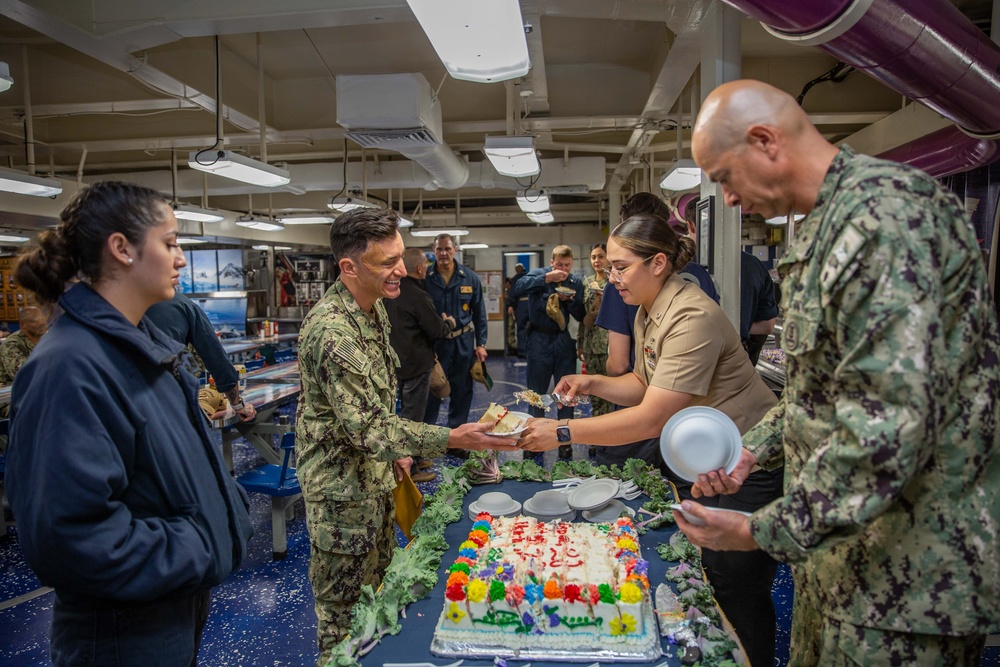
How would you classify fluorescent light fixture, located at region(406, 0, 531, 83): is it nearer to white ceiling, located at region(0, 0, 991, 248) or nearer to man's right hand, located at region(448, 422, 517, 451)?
white ceiling, located at region(0, 0, 991, 248)

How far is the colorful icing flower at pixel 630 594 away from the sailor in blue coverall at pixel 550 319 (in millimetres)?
4070

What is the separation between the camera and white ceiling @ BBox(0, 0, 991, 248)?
3498 mm

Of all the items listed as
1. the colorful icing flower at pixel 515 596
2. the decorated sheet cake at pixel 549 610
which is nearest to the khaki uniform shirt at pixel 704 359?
the decorated sheet cake at pixel 549 610

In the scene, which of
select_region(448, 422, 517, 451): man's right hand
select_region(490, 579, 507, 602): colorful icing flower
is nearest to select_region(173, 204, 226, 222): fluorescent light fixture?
select_region(448, 422, 517, 451): man's right hand

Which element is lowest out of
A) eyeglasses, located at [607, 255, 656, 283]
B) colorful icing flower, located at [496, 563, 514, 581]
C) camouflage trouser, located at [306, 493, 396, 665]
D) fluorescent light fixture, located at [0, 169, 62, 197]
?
camouflage trouser, located at [306, 493, 396, 665]

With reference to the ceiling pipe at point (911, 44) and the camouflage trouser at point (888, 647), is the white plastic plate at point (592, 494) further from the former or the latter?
the ceiling pipe at point (911, 44)

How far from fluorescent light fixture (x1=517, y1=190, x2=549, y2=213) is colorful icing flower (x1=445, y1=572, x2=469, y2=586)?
6.04m

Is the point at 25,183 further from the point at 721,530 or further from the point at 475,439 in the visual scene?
the point at 721,530

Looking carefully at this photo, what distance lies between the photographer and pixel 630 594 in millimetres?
1509

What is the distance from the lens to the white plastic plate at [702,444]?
1.51 m

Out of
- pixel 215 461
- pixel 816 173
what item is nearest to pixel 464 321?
pixel 215 461

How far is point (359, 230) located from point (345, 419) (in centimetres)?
69

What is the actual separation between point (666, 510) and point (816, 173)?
1408 mm

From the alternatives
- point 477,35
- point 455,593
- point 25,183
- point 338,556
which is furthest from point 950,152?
point 25,183
